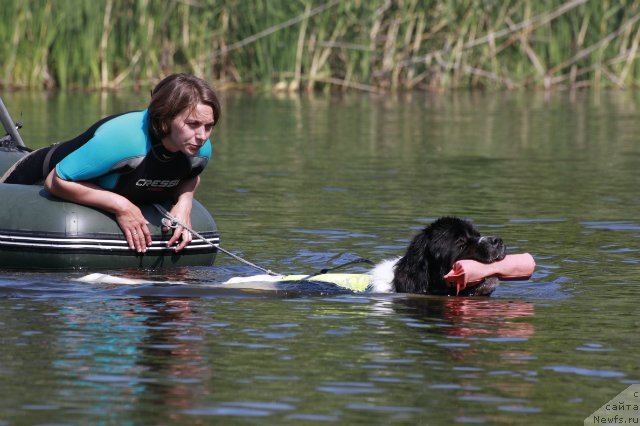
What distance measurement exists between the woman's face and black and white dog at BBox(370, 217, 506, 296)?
1.38 meters

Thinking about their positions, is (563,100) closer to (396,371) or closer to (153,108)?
(153,108)

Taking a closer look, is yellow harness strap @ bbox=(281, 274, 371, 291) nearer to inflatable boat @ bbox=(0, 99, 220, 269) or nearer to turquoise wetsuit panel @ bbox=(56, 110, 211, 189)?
inflatable boat @ bbox=(0, 99, 220, 269)

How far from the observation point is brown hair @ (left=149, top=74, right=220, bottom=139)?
8.22 metres

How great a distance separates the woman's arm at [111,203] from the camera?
8688 mm

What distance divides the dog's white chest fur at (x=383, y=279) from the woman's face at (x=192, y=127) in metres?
1.27

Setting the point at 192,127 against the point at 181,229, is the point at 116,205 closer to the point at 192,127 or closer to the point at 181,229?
the point at 181,229

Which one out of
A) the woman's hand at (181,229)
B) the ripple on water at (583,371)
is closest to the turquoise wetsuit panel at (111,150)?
the woman's hand at (181,229)

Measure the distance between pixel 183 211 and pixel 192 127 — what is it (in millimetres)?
857

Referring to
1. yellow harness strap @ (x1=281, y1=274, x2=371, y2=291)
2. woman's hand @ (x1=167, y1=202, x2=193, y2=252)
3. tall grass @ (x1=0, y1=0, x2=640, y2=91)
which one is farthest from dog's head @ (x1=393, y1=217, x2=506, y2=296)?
tall grass @ (x1=0, y1=0, x2=640, y2=91)

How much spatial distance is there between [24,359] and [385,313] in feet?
6.89

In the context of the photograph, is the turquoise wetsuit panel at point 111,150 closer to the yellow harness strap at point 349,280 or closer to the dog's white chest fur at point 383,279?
the yellow harness strap at point 349,280

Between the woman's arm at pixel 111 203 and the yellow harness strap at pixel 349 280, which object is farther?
the woman's arm at pixel 111 203

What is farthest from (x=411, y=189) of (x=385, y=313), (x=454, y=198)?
(x=385, y=313)

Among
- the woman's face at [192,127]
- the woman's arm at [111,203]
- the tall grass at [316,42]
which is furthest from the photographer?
the tall grass at [316,42]
